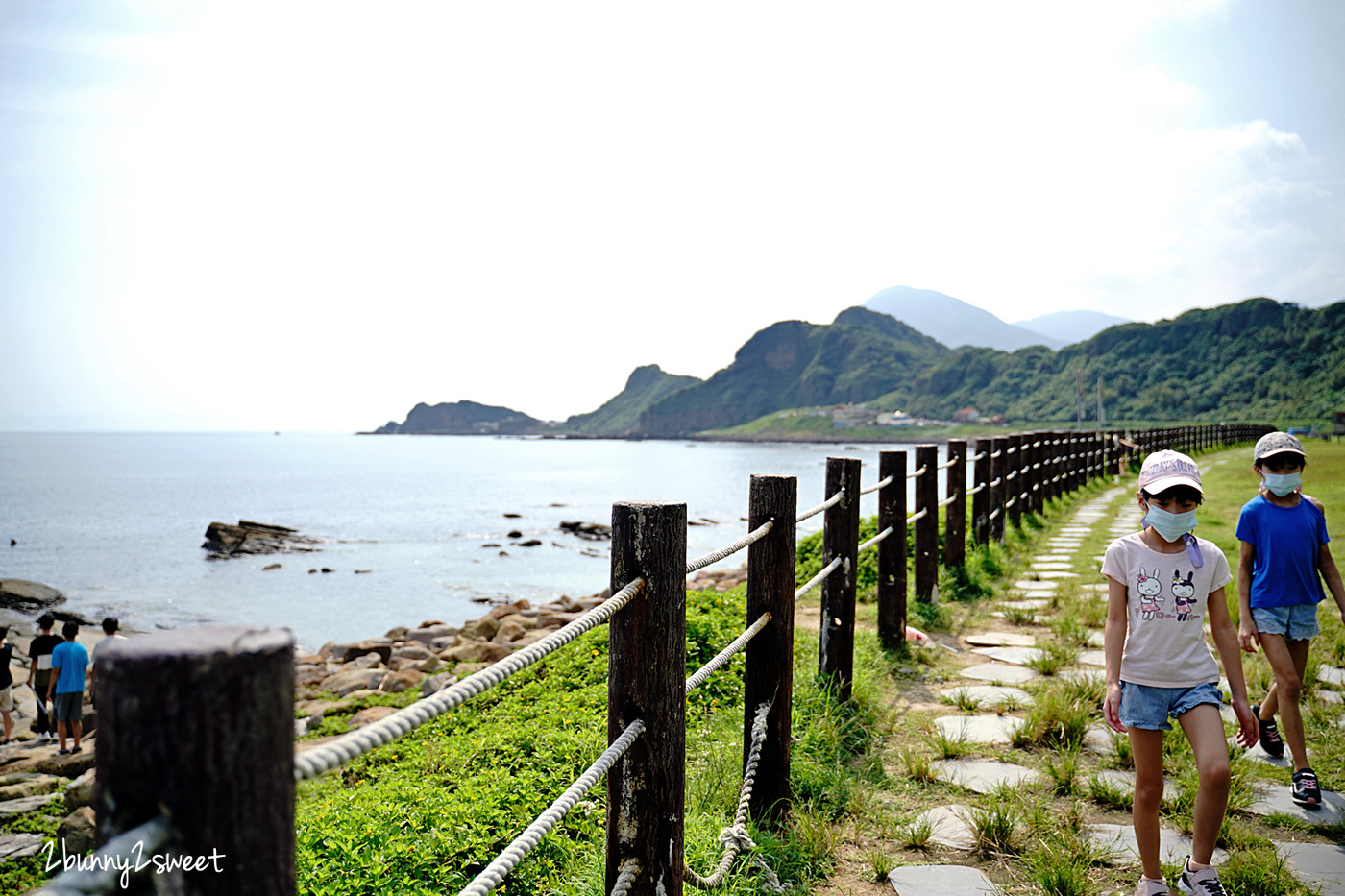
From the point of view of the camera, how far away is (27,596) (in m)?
24.7

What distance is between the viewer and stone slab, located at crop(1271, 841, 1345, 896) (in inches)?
108

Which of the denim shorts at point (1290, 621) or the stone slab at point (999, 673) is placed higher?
the denim shorts at point (1290, 621)

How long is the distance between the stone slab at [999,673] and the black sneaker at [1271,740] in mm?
1342

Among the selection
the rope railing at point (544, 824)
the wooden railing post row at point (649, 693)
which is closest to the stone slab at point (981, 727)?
the wooden railing post row at point (649, 693)

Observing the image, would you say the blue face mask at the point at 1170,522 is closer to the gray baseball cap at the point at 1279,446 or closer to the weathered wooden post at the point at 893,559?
the gray baseball cap at the point at 1279,446

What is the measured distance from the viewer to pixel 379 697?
10.6 meters

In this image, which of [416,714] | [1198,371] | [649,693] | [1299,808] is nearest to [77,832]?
[649,693]


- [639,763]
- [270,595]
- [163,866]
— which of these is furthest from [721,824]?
[270,595]

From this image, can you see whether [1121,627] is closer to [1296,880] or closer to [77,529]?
[1296,880]

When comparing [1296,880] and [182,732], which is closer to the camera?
[182,732]

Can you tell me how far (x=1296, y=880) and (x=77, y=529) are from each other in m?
52.8

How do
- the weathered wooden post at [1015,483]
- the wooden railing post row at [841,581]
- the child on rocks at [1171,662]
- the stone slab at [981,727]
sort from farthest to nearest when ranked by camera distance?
the weathered wooden post at [1015,483] < the wooden railing post row at [841,581] < the stone slab at [981,727] < the child on rocks at [1171,662]

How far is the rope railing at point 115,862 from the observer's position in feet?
2.37

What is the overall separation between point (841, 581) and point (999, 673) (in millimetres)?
1596
